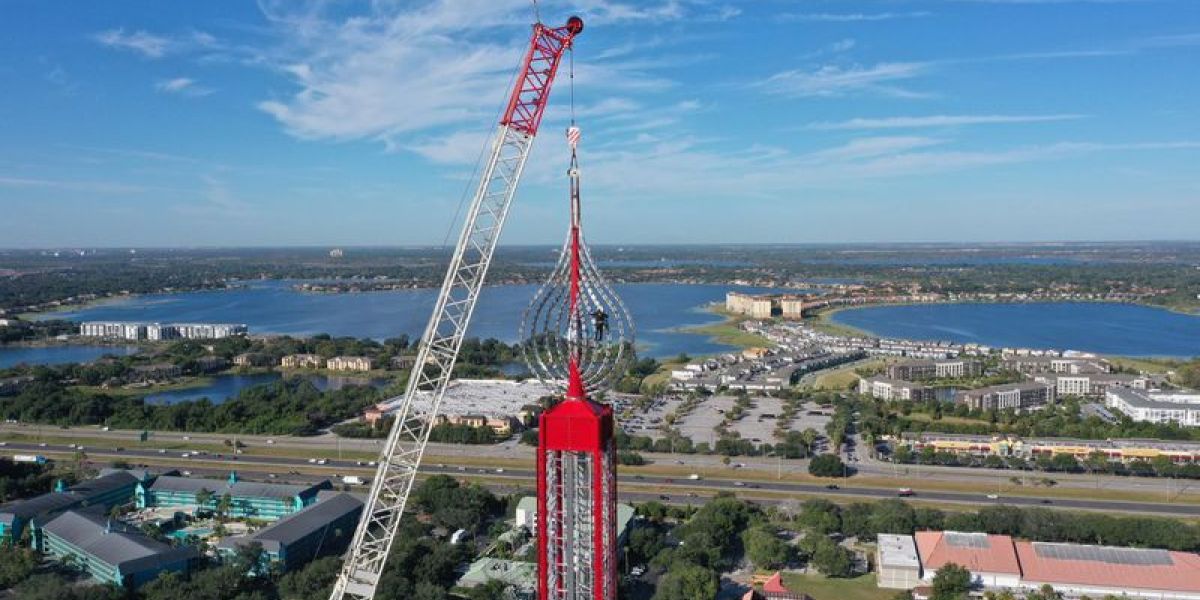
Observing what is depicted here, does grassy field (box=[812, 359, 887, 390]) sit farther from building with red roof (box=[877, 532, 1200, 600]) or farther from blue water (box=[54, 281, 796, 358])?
building with red roof (box=[877, 532, 1200, 600])

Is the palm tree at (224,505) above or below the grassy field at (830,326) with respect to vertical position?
above

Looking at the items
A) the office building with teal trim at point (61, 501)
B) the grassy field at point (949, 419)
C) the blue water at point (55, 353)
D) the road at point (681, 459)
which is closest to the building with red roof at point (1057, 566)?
the road at point (681, 459)

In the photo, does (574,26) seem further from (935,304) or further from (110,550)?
(935,304)

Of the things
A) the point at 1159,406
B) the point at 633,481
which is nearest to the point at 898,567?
the point at 633,481

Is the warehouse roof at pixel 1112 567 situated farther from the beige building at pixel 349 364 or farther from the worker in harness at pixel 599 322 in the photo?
the beige building at pixel 349 364

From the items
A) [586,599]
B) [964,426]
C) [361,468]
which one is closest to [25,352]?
[361,468]

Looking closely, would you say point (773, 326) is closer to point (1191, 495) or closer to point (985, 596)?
point (1191, 495)

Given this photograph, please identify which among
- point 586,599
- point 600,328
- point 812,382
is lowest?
point 812,382

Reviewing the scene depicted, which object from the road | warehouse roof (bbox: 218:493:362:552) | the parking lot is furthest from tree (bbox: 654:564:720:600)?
the parking lot
